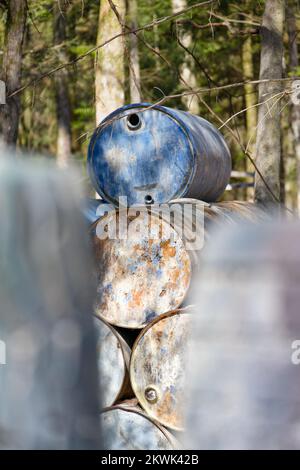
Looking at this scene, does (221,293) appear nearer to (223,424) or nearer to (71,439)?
(223,424)

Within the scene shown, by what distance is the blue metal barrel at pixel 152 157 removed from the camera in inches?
273

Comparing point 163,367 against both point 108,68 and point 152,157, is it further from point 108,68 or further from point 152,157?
point 108,68

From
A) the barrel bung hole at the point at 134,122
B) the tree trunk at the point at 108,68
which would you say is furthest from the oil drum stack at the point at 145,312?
the tree trunk at the point at 108,68

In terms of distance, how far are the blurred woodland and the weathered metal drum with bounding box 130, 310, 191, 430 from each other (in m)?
1.85

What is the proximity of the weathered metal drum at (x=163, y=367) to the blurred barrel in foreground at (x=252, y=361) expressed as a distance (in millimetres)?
2685

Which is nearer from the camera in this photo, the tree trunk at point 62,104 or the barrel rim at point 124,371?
the barrel rim at point 124,371

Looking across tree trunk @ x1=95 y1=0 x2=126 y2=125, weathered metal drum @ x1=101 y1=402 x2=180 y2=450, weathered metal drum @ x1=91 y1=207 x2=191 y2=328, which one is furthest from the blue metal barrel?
tree trunk @ x1=95 y1=0 x2=126 y2=125

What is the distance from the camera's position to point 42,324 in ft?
8.47

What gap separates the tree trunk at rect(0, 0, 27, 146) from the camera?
7.77 meters

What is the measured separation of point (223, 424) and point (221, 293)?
405mm

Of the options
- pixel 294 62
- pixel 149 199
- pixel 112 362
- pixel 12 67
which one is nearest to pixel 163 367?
pixel 112 362

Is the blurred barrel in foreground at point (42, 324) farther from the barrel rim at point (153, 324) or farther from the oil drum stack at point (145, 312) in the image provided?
the barrel rim at point (153, 324)

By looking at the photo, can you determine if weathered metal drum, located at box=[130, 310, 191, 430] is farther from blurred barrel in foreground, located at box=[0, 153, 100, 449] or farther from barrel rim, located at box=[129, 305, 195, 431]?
blurred barrel in foreground, located at box=[0, 153, 100, 449]

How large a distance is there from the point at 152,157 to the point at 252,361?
470cm
